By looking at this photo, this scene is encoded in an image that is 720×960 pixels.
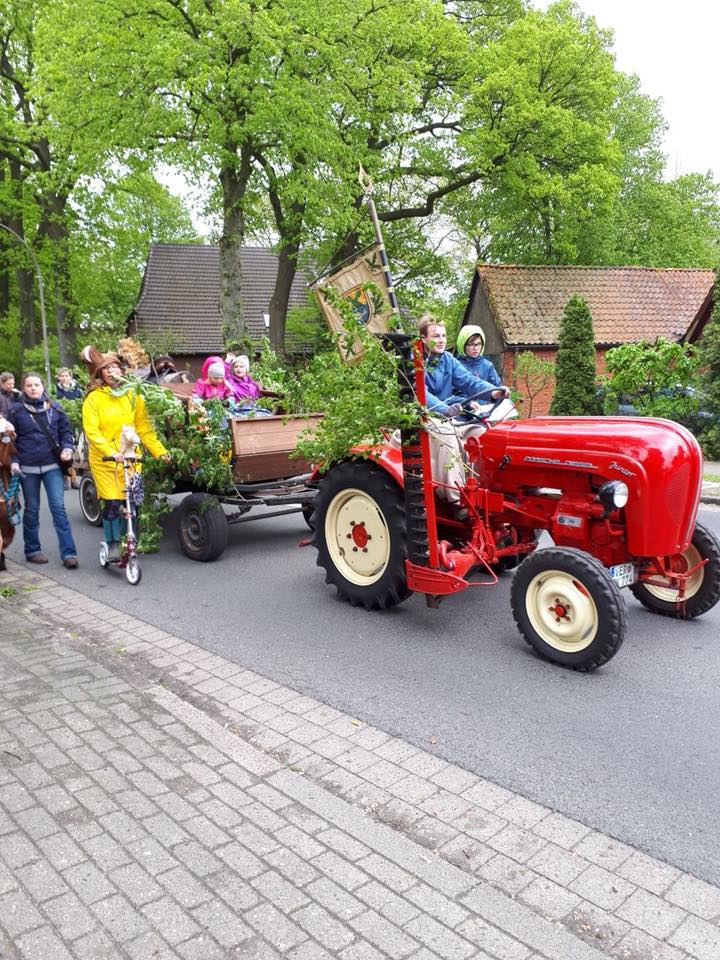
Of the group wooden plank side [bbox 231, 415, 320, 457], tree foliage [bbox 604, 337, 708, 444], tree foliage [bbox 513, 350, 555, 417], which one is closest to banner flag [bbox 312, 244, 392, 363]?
wooden plank side [bbox 231, 415, 320, 457]

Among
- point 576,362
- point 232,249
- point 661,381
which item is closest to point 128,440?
point 232,249

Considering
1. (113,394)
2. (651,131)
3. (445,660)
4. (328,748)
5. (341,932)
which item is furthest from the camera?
(651,131)

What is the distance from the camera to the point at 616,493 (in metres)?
4.24

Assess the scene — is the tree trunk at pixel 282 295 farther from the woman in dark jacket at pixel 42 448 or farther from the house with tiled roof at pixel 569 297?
the woman in dark jacket at pixel 42 448

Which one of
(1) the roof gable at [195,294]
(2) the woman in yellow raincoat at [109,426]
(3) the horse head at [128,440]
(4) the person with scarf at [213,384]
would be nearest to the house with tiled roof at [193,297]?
(1) the roof gable at [195,294]

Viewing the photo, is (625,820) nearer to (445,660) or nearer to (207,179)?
(445,660)

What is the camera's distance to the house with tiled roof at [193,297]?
105ft

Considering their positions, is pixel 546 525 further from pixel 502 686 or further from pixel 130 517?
pixel 130 517

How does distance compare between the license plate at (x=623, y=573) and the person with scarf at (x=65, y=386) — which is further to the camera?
the person with scarf at (x=65, y=386)

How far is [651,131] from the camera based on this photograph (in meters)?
33.8

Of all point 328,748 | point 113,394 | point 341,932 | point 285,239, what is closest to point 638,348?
point 285,239

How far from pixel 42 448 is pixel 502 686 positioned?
4.89m

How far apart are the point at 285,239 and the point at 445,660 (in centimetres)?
1920

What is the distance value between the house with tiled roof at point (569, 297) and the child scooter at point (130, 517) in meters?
16.4
